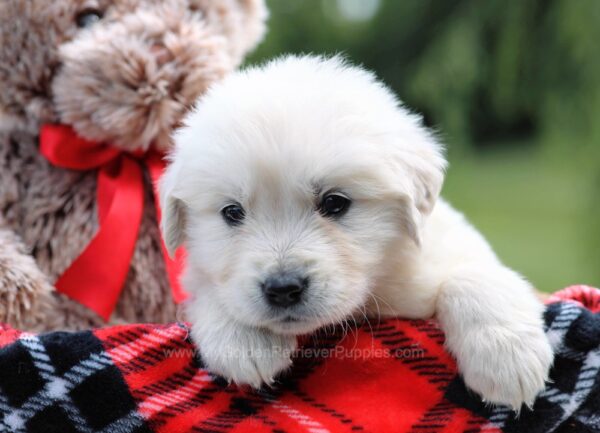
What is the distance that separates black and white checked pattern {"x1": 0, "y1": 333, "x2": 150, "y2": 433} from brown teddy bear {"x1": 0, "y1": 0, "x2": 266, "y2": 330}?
0.62 m

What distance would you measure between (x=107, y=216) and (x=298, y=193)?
888 mm

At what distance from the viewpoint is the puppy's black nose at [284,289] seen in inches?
79.4

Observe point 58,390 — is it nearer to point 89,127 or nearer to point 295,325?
point 295,325

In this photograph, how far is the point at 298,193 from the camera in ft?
7.07

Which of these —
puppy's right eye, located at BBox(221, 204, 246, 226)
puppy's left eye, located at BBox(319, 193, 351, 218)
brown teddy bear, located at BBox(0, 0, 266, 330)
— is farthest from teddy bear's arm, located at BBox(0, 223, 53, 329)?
puppy's left eye, located at BBox(319, 193, 351, 218)

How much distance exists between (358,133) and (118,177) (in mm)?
1095

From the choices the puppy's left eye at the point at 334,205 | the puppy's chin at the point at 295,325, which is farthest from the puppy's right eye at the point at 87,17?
the puppy's chin at the point at 295,325

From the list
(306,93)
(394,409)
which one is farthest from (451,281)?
(306,93)

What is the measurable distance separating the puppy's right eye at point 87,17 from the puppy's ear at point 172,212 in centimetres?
73

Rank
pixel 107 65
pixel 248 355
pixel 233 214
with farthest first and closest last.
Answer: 1. pixel 107 65
2. pixel 233 214
3. pixel 248 355

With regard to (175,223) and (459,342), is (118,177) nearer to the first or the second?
(175,223)

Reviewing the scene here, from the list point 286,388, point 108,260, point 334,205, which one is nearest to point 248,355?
point 286,388

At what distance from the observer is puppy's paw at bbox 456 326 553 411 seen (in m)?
1.91

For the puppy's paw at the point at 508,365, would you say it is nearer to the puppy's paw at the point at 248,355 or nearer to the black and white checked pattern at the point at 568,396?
the black and white checked pattern at the point at 568,396
